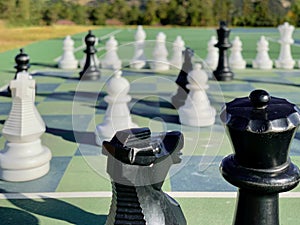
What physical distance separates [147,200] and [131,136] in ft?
0.87

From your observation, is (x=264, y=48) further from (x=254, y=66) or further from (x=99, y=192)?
(x=99, y=192)

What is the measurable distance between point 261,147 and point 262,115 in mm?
99

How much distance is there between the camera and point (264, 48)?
28.1 ft

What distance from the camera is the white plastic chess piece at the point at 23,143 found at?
326 cm

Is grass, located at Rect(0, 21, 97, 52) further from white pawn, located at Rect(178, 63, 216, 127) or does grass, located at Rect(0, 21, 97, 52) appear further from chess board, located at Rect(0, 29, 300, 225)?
white pawn, located at Rect(178, 63, 216, 127)

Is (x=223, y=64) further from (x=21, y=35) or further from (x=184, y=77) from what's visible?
(x=21, y=35)

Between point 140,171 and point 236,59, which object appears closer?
point 140,171

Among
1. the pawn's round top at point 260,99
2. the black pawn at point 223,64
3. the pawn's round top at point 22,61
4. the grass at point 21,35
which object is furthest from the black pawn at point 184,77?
the grass at point 21,35

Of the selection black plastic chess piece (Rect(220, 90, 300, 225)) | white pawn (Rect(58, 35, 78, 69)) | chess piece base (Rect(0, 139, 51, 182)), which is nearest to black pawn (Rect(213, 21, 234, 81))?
white pawn (Rect(58, 35, 78, 69))

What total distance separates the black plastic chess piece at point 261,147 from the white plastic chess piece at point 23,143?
2047mm

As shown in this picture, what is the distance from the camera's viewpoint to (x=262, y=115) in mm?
1385

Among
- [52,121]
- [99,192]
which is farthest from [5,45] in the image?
[99,192]

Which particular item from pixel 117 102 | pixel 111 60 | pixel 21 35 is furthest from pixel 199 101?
pixel 21 35

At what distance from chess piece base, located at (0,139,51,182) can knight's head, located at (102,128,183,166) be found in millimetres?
1735
